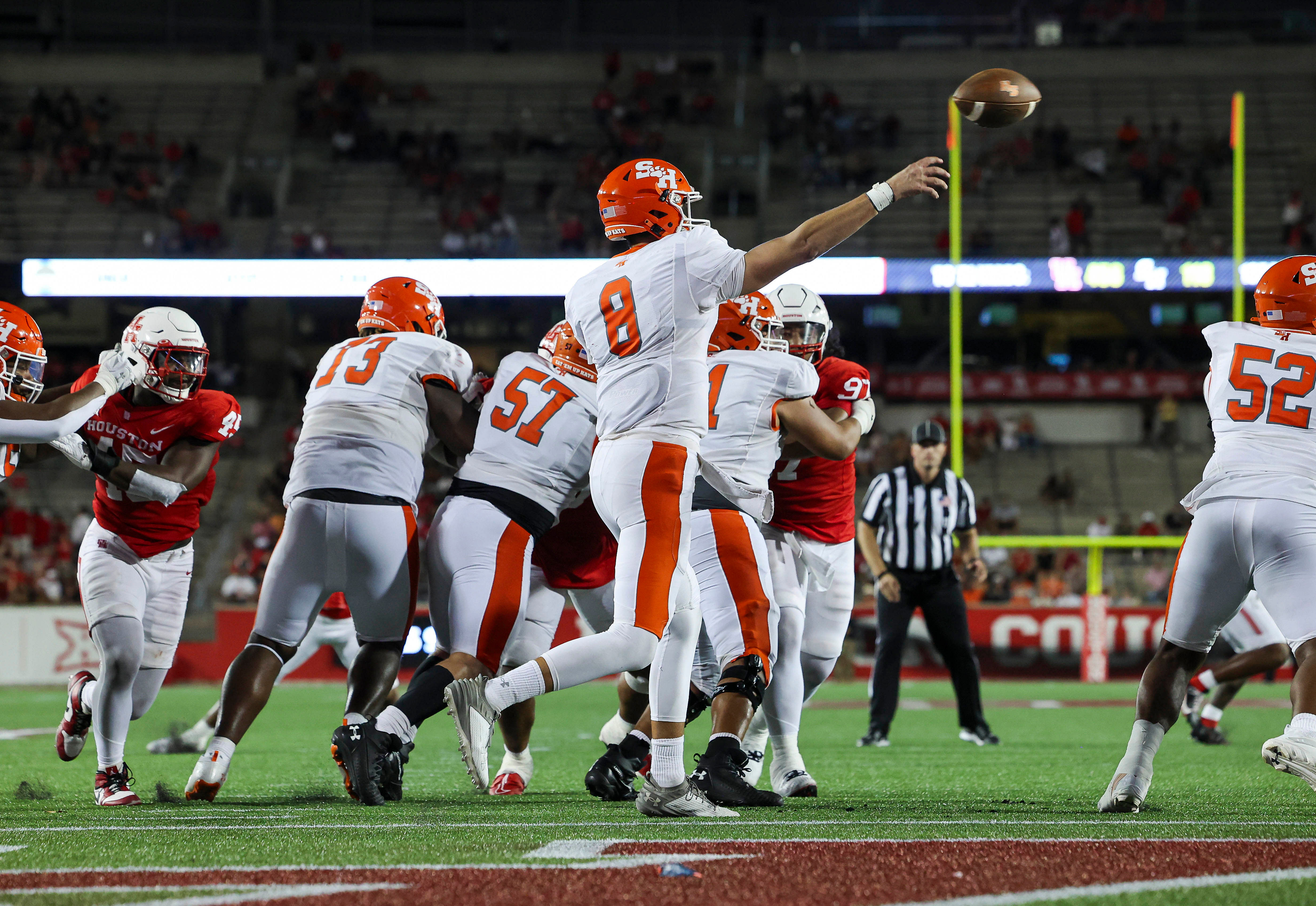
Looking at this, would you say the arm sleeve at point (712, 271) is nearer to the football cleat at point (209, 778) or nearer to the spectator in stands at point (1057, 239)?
the football cleat at point (209, 778)

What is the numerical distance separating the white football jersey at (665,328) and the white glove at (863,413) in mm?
900

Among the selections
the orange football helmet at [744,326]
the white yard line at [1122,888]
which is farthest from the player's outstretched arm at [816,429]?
the white yard line at [1122,888]

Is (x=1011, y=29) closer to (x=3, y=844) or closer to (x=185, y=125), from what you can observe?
(x=185, y=125)

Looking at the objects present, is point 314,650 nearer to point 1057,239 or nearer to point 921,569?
point 921,569

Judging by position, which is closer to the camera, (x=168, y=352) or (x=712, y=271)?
(x=712, y=271)

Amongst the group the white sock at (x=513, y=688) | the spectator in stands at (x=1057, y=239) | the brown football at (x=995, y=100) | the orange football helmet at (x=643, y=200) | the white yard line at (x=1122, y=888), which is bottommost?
the white yard line at (x=1122, y=888)

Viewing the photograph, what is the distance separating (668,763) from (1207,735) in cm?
446

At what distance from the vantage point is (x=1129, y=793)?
4086 mm

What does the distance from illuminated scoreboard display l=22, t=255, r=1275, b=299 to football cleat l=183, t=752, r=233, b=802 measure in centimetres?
1469

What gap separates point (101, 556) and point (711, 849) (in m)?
2.70

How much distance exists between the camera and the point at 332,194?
76.9 feet

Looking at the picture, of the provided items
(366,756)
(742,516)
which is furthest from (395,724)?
(742,516)

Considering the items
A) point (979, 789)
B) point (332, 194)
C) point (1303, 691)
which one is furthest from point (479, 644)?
point (332, 194)

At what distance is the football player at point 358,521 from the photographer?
459 cm
